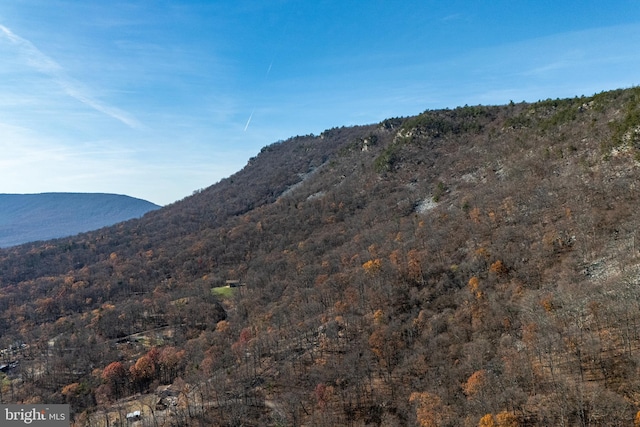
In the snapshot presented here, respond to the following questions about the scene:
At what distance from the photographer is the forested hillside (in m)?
38.2

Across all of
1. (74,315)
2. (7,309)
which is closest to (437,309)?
(74,315)

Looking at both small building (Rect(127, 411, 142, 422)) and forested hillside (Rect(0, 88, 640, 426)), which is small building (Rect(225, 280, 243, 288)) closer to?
forested hillside (Rect(0, 88, 640, 426))

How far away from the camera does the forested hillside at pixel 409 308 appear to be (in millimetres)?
38219

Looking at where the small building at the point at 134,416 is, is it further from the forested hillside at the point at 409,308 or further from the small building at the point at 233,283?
the small building at the point at 233,283

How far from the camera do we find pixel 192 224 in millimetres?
190750

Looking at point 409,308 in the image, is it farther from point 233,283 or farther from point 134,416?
point 233,283

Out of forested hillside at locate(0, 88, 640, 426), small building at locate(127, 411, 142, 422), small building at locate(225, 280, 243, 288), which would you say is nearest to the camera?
forested hillside at locate(0, 88, 640, 426)

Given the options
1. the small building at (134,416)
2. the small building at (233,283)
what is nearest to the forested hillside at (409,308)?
the small building at (233,283)

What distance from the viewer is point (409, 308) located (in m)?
63.3

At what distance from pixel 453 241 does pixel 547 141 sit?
41.4 m

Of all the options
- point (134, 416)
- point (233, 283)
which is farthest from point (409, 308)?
point (233, 283)

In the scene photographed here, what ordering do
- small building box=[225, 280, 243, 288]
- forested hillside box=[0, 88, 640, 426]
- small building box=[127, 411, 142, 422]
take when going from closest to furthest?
forested hillside box=[0, 88, 640, 426] < small building box=[127, 411, 142, 422] < small building box=[225, 280, 243, 288]

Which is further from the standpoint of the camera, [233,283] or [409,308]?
[233,283]

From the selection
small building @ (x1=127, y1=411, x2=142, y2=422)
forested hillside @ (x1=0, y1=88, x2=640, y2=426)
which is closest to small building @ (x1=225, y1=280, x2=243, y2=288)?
forested hillside @ (x1=0, y1=88, x2=640, y2=426)
